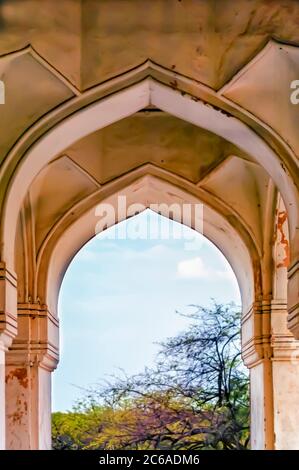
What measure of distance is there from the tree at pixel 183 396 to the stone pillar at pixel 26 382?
5349mm

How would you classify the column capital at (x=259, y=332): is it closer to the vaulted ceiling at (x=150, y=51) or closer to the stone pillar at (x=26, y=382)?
the stone pillar at (x=26, y=382)

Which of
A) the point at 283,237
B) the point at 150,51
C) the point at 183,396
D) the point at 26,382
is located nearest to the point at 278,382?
the point at 283,237

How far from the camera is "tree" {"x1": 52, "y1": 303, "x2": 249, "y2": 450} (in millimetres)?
13477

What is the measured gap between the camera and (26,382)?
8172 millimetres

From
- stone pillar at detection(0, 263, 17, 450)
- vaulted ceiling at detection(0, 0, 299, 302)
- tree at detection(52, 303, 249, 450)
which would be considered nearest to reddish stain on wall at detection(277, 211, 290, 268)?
vaulted ceiling at detection(0, 0, 299, 302)

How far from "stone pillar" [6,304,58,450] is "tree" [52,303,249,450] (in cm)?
535

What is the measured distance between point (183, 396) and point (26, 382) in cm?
585

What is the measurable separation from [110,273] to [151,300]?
25.7 inches

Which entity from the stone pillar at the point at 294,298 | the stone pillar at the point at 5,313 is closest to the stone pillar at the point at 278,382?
the stone pillar at the point at 294,298

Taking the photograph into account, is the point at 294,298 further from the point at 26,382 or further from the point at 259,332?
the point at 26,382

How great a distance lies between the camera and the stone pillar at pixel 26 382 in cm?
811

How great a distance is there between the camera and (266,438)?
8148 mm

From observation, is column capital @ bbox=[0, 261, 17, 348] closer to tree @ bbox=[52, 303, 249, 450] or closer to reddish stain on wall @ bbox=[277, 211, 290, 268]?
reddish stain on wall @ bbox=[277, 211, 290, 268]

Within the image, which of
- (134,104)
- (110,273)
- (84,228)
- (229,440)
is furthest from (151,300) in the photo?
(134,104)
